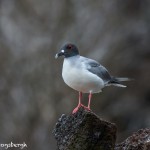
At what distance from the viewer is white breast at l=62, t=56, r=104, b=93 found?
848cm

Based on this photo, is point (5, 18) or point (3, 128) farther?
→ point (5, 18)

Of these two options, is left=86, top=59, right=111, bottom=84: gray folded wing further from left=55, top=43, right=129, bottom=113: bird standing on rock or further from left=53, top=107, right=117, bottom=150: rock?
left=53, top=107, right=117, bottom=150: rock

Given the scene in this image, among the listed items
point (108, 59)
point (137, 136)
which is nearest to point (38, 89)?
point (108, 59)

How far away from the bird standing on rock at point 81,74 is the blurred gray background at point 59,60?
975cm

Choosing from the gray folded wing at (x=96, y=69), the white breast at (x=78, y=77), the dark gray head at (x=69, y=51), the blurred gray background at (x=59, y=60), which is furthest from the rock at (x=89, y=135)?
the blurred gray background at (x=59, y=60)

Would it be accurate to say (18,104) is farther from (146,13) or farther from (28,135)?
(146,13)

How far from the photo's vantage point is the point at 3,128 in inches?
835

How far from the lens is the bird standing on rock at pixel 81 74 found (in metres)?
8.50

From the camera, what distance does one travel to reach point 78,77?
8.50 metres

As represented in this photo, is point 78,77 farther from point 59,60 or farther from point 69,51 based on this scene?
point 59,60

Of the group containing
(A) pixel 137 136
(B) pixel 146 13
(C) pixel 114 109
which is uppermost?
(B) pixel 146 13

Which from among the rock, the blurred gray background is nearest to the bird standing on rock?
the rock

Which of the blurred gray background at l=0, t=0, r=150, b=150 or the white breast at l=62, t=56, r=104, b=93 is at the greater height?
the blurred gray background at l=0, t=0, r=150, b=150

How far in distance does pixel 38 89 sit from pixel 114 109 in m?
2.69
